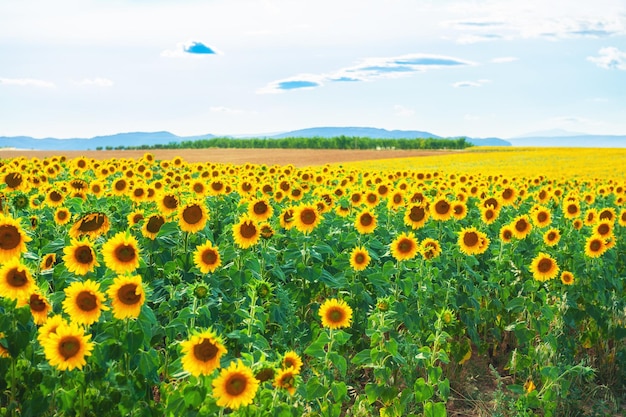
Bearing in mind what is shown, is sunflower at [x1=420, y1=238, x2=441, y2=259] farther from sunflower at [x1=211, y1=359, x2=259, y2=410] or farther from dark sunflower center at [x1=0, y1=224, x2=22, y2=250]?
dark sunflower center at [x1=0, y1=224, x2=22, y2=250]

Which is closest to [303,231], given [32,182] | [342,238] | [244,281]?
[342,238]

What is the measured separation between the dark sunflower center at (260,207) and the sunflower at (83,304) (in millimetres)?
3126

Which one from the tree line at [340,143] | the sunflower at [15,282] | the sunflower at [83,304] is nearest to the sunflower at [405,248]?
the sunflower at [83,304]

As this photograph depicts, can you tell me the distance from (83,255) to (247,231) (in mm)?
1723

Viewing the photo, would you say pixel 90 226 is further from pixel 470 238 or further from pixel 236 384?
pixel 470 238

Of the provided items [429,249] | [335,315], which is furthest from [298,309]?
[335,315]

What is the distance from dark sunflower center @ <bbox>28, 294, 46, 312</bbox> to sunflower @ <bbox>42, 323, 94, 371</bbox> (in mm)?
480

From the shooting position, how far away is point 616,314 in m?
7.46

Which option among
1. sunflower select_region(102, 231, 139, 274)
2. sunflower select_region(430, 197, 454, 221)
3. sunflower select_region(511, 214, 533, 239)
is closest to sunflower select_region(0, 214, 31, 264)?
sunflower select_region(102, 231, 139, 274)

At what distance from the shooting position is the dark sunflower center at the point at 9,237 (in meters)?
4.54

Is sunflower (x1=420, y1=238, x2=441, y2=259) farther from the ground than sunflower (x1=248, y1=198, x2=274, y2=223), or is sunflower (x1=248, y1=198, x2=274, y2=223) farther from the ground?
sunflower (x1=248, y1=198, x2=274, y2=223)

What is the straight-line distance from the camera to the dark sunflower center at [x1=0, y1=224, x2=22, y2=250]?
14.9 ft

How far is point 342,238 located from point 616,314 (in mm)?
3368

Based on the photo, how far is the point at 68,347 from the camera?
3.78m
